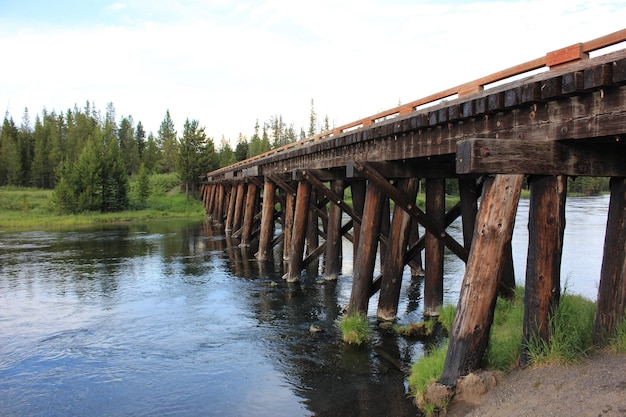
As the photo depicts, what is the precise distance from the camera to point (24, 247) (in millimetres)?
21109

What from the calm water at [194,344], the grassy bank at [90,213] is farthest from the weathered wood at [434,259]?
the grassy bank at [90,213]

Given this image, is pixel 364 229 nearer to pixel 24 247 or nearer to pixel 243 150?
pixel 24 247

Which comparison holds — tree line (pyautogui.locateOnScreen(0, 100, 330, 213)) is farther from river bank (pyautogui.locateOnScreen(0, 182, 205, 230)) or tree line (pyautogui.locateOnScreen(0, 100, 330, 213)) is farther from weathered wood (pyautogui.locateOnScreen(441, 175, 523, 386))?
weathered wood (pyautogui.locateOnScreen(441, 175, 523, 386))

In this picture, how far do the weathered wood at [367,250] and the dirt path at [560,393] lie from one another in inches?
147

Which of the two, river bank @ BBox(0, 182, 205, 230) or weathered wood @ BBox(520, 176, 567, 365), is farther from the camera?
river bank @ BBox(0, 182, 205, 230)

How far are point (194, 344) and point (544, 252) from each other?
5.19 metres

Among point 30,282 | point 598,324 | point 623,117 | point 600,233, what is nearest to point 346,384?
point 598,324

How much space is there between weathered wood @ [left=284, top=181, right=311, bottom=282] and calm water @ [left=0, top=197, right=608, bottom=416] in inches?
18.9

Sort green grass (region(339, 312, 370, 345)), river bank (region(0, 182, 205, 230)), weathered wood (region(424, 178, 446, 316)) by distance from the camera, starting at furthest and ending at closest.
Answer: river bank (region(0, 182, 205, 230)), weathered wood (region(424, 178, 446, 316)), green grass (region(339, 312, 370, 345))

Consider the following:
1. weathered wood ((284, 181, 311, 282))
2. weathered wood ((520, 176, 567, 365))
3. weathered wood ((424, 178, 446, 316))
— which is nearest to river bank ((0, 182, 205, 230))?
weathered wood ((284, 181, 311, 282))

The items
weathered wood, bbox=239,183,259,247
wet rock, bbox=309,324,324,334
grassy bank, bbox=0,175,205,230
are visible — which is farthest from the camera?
grassy bank, bbox=0,175,205,230

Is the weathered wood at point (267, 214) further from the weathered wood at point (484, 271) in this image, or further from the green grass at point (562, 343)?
the green grass at point (562, 343)

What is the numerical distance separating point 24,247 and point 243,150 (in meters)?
43.1

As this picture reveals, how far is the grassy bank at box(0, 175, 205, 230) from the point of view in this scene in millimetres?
34969
